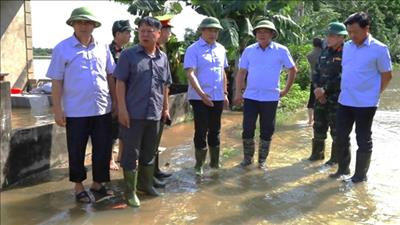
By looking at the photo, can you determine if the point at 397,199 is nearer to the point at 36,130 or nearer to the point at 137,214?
the point at 137,214

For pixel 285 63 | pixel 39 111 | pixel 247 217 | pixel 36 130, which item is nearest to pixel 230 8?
pixel 39 111

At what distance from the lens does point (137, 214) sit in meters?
4.51

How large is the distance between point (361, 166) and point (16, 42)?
1087 cm

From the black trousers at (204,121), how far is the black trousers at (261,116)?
0.41 metres

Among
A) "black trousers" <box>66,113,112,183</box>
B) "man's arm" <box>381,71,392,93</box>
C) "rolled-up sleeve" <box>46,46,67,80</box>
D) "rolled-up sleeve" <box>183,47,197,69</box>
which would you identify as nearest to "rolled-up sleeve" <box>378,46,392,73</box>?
"man's arm" <box>381,71,392,93</box>

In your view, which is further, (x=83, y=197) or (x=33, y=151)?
(x=33, y=151)

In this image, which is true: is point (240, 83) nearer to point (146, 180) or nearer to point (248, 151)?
point (248, 151)

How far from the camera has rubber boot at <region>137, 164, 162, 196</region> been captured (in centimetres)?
500

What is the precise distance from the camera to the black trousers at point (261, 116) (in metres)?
6.14

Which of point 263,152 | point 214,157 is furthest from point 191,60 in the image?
point 263,152

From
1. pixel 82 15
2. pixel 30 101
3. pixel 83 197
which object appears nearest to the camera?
pixel 82 15

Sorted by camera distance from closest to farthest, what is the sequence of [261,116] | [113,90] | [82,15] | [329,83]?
1. [82,15]
2. [113,90]
3. [261,116]
4. [329,83]

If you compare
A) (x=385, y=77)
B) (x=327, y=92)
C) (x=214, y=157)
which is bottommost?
(x=214, y=157)

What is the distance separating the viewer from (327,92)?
6.38 meters
